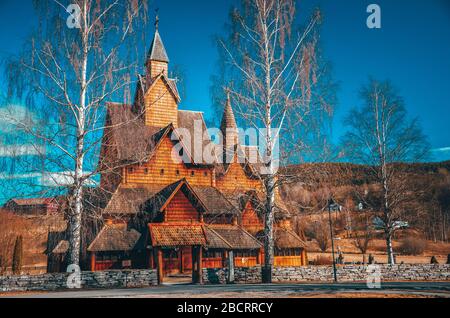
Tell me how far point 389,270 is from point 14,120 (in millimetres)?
18708

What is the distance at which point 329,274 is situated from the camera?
1972 centimetres

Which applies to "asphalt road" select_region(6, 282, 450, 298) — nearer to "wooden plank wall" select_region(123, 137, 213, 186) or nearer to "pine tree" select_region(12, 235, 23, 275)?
"wooden plank wall" select_region(123, 137, 213, 186)

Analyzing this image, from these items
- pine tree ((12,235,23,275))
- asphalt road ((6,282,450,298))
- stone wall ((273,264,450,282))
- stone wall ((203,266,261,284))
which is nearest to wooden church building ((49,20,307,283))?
stone wall ((203,266,261,284))

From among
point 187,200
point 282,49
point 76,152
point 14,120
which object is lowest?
point 187,200

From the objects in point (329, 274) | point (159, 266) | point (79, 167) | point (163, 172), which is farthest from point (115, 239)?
point (329, 274)

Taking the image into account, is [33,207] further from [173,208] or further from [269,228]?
[173,208]

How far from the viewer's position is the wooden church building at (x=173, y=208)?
22016 millimetres

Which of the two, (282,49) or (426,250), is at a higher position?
(282,49)

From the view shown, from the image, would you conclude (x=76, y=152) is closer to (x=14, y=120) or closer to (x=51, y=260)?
(x=14, y=120)

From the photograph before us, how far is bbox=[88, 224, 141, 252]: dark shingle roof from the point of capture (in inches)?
921
